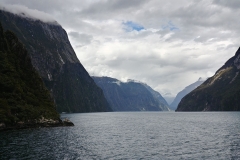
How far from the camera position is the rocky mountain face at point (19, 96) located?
3743 inches

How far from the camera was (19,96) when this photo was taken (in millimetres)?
106062

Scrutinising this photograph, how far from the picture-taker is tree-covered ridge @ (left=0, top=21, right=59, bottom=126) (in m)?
97.8

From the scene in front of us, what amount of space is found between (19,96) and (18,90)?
338cm

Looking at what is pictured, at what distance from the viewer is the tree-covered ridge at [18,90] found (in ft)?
321

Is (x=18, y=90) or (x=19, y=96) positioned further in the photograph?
(x=18, y=90)

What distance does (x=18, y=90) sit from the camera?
108 metres

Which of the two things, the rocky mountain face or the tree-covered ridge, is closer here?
the rocky mountain face

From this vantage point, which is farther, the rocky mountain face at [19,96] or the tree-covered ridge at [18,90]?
the tree-covered ridge at [18,90]

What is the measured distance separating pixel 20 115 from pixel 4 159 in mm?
57359

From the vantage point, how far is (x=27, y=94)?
11856cm

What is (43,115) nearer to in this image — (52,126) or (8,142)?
(52,126)

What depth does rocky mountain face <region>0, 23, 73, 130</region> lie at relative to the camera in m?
95.1

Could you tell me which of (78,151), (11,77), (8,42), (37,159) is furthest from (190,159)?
(8,42)

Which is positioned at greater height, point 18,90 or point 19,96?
point 18,90
